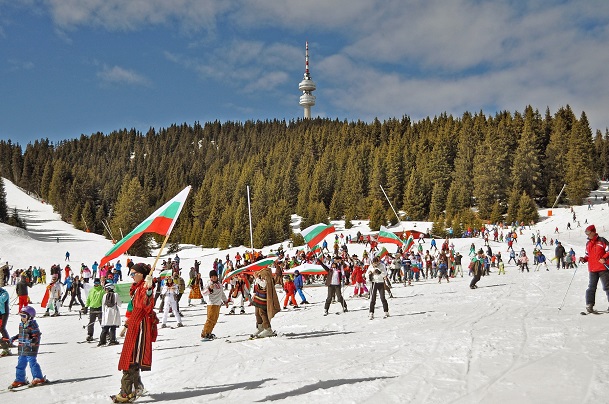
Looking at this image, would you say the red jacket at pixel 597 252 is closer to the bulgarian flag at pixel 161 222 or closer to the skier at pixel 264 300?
the skier at pixel 264 300

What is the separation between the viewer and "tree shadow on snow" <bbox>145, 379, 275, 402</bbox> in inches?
260

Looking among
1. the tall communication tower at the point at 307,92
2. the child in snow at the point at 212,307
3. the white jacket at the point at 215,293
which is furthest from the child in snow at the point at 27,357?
the tall communication tower at the point at 307,92

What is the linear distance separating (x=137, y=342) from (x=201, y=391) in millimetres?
1130

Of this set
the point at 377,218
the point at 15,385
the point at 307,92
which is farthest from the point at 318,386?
the point at 307,92

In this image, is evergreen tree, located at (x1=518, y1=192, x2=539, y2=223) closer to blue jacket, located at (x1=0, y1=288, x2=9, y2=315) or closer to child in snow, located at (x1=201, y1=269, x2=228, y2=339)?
child in snow, located at (x1=201, y1=269, x2=228, y2=339)

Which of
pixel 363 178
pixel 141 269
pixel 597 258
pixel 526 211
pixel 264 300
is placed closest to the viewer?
pixel 141 269

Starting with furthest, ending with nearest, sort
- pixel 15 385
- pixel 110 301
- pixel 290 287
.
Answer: pixel 290 287 < pixel 110 301 < pixel 15 385

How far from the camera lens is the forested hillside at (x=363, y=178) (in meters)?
73.8

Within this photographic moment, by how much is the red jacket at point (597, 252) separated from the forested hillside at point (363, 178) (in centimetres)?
5295

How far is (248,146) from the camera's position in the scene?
160 meters

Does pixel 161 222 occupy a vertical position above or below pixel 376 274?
above

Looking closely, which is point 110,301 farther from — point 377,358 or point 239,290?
point 239,290

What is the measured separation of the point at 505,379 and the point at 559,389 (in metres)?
0.70

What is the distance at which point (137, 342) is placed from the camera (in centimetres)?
653
